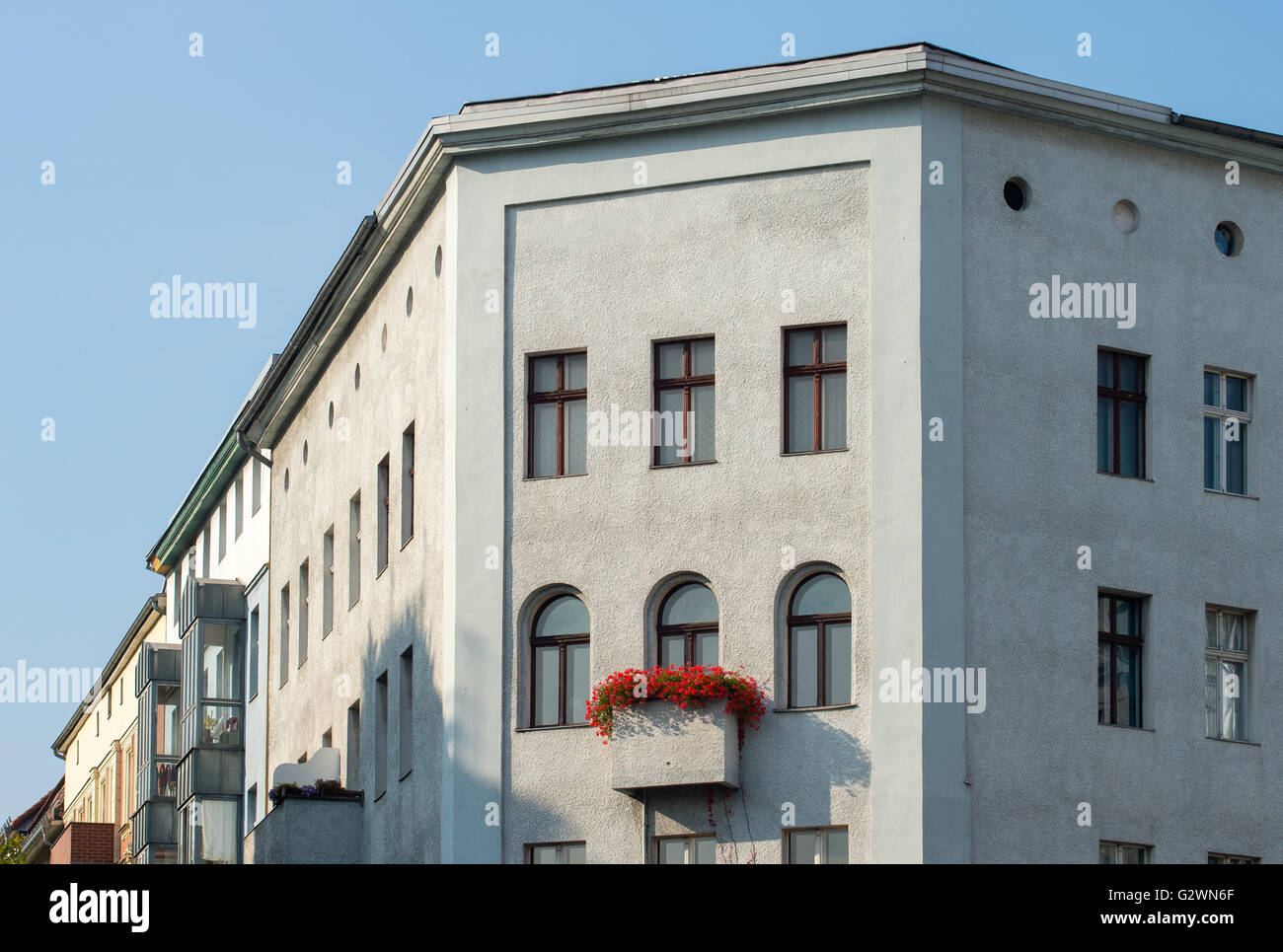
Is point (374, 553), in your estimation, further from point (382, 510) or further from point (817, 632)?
point (817, 632)

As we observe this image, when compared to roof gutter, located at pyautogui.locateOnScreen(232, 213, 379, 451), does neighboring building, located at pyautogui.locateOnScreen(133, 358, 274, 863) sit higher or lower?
lower

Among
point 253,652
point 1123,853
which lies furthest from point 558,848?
point 253,652

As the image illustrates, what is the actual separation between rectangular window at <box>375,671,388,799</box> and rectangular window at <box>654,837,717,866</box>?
20.9 feet

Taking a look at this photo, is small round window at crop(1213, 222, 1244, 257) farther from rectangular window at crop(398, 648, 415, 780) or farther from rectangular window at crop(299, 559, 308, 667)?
rectangular window at crop(299, 559, 308, 667)

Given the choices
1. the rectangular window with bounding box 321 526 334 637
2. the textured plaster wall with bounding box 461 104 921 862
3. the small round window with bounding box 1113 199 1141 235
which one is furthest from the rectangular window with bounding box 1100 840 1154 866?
the rectangular window with bounding box 321 526 334 637

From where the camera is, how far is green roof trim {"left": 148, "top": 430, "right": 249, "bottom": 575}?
45438mm

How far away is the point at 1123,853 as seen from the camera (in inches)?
1073

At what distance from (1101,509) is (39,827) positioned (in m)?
53.1

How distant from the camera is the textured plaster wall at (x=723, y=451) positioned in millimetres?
26922

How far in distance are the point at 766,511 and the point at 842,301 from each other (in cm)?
261

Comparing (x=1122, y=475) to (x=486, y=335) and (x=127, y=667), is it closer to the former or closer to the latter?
(x=486, y=335)
